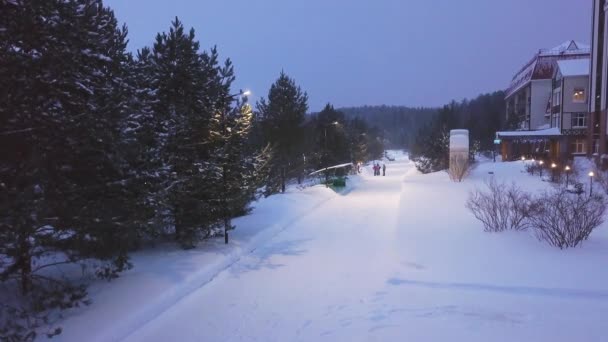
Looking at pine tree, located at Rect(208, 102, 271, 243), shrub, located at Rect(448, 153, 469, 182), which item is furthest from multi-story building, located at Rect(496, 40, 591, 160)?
pine tree, located at Rect(208, 102, 271, 243)

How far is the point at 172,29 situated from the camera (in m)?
10.7

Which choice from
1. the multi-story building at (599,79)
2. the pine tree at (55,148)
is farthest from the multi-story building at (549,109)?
the pine tree at (55,148)

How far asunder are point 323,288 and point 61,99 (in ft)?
16.8

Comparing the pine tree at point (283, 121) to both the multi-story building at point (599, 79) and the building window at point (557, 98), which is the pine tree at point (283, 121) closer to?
the multi-story building at point (599, 79)

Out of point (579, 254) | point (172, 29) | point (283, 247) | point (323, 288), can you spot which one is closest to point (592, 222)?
point (579, 254)

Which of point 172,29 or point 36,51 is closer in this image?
point 36,51

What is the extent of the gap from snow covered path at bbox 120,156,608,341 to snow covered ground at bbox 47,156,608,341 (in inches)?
0.7

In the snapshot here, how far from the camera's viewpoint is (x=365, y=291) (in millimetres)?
7219

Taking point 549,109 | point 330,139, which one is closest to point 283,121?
point 330,139

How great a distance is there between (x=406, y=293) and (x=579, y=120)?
138 feet

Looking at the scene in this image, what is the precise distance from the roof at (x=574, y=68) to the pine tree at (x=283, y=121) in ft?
92.2

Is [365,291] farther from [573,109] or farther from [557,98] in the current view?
[557,98]

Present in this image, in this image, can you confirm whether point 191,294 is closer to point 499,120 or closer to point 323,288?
point 323,288

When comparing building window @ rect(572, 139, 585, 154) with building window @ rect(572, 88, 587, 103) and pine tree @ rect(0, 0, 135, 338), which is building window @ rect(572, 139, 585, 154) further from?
pine tree @ rect(0, 0, 135, 338)
